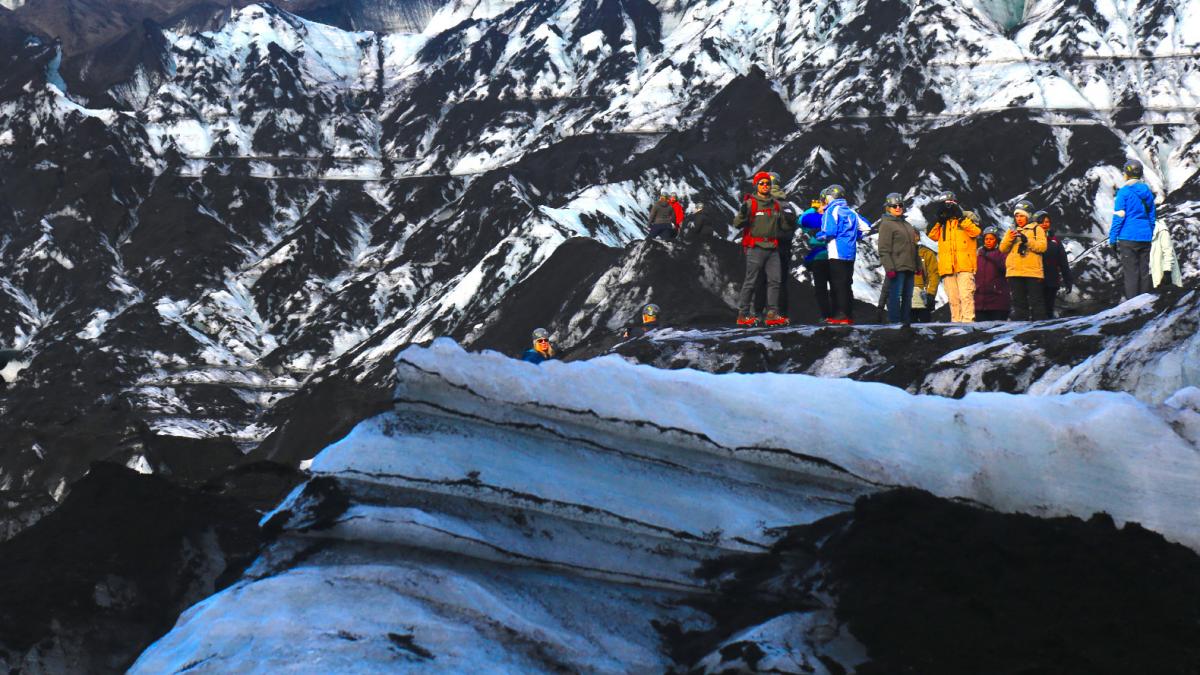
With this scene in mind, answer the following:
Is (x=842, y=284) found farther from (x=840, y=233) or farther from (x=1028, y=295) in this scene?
(x=1028, y=295)

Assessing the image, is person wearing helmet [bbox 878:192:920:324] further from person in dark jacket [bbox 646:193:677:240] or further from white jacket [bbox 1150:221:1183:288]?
Answer: person in dark jacket [bbox 646:193:677:240]

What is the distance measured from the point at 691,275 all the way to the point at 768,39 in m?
64.0

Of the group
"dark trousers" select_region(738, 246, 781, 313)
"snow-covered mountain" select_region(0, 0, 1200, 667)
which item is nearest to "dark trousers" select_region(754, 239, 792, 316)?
"dark trousers" select_region(738, 246, 781, 313)

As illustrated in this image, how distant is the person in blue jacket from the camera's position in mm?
16984

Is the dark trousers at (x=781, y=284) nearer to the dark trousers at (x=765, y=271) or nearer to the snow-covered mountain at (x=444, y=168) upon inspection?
the dark trousers at (x=765, y=271)

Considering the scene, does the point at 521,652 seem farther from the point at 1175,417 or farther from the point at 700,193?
the point at 700,193

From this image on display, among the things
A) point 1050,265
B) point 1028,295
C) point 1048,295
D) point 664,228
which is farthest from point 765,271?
point 664,228

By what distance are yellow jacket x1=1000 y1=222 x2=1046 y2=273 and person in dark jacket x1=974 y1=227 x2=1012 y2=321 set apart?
113mm

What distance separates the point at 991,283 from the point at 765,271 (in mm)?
2968

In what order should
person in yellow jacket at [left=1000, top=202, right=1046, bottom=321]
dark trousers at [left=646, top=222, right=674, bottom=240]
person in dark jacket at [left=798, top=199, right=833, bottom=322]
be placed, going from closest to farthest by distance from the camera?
person in dark jacket at [left=798, top=199, right=833, bottom=322], person in yellow jacket at [left=1000, top=202, right=1046, bottom=321], dark trousers at [left=646, top=222, right=674, bottom=240]

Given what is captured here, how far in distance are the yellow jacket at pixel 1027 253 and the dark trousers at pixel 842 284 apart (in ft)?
6.87

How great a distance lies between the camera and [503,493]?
261 inches

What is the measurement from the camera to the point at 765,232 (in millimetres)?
17047

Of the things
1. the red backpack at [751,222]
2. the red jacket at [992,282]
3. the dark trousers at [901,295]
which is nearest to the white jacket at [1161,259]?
the red jacket at [992,282]
